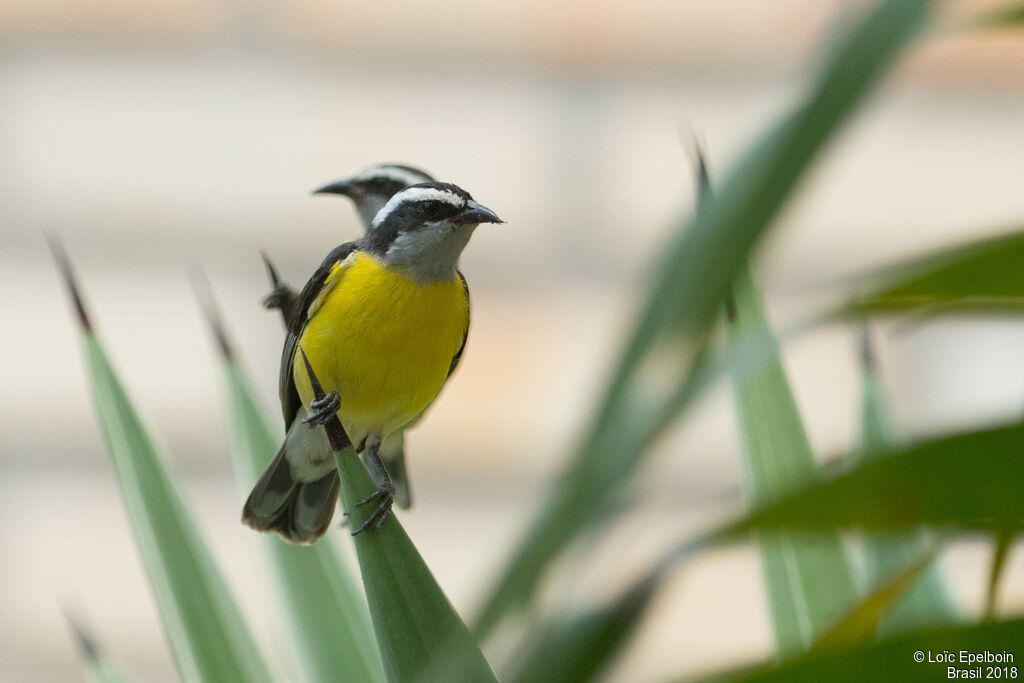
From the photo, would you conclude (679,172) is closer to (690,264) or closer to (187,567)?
(187,567)

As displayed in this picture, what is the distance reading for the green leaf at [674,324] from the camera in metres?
0.29

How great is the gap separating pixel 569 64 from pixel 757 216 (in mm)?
5779

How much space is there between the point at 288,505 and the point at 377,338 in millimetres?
301

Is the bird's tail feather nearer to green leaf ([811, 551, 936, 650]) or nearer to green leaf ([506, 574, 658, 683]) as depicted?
green leaf ([811, 551, 936, 650])

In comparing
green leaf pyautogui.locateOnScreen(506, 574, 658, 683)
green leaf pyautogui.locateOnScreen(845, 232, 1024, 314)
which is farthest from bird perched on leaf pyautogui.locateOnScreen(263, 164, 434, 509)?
green leaf pyautogui.locateOnScreen(506, 574, 658, 683)

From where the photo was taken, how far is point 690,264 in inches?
11.8

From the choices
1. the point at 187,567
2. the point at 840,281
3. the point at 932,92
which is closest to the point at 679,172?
the point at 932,92

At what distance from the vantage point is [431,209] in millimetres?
1740

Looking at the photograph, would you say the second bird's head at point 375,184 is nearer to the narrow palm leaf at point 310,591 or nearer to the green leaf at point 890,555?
the narrow palm leaf at point 310,591

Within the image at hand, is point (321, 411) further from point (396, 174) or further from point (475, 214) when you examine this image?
point (396, 174)

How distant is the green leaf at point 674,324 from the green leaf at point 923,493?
132 millimetres

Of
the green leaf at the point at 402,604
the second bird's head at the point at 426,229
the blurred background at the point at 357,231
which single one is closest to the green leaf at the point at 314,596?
the second bird's head at the point at 426,229

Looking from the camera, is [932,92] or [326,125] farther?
[932,92]

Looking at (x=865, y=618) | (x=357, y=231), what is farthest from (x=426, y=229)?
(x=357, y=231)
